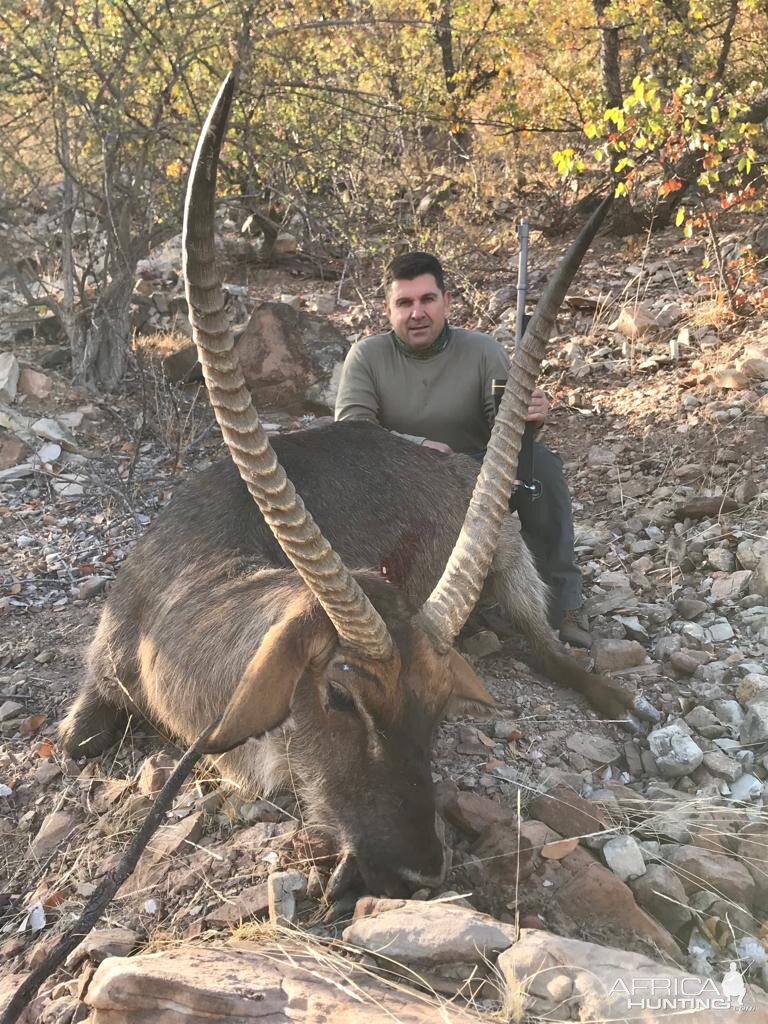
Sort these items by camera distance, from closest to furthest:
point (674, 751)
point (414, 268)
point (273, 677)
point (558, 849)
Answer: point (273, 677) < point (558, 849) < point (674, 751) < point (414, 268)

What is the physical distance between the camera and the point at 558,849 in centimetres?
312

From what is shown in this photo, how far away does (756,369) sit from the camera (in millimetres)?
6934

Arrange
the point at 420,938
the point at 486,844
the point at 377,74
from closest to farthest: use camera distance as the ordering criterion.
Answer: the point at 420,938
the point at 486,844
the point at 377,74

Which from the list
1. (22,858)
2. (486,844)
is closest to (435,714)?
(486,844)

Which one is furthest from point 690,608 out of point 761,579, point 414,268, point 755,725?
point 414,268

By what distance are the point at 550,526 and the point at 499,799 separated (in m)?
2.31

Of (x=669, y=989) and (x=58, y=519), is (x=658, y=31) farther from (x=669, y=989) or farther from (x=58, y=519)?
(x=669, y=989)

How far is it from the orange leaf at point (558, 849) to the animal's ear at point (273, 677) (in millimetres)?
1005

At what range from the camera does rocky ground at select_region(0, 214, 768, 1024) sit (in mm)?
2512

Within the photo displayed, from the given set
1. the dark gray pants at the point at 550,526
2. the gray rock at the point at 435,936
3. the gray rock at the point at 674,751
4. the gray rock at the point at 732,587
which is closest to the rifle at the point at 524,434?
the dark gray pants at the point at 550,526

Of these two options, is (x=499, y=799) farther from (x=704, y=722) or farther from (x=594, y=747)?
(x=704, y=722)

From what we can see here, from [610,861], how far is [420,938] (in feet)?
3.08

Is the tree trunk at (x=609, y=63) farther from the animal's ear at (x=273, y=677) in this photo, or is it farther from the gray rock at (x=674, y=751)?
the animal's ear at (x=273, y=677)

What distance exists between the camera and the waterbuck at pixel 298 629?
9.07ft
